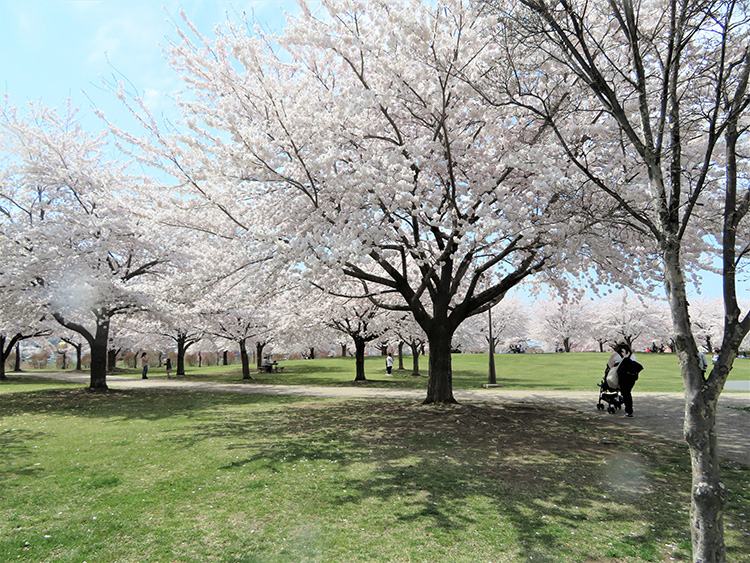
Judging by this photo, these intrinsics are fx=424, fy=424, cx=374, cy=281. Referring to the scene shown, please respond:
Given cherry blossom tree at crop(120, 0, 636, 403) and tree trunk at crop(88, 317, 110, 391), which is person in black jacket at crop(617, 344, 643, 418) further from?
tree trunk at crop(88, 317, 110, 391)

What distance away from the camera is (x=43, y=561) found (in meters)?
3.98

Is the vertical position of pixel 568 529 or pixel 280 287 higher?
pixel 280 287

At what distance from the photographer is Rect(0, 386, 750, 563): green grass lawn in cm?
423

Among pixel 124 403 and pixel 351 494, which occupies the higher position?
pixel 351 494

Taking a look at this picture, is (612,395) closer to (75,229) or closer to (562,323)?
(75,229)

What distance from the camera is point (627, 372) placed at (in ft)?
38.0

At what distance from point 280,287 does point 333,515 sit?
973 centimetres

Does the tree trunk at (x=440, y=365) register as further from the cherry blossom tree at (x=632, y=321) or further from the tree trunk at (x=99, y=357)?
the cherry blossom tree at (x=632, y=321)

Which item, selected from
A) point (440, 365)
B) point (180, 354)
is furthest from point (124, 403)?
point (180, 354)

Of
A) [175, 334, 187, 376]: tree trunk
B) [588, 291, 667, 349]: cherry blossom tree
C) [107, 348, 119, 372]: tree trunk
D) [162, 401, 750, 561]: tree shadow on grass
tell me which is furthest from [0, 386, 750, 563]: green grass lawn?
[588, 291, 667, 349]: cherry blossom tree

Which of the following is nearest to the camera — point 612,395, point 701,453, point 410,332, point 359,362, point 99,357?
point 701,453

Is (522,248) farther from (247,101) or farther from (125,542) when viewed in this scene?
(125,542)

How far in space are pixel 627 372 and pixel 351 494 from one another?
9308 mm

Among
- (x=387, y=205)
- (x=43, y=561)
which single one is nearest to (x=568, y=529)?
(x=43, y=561)
